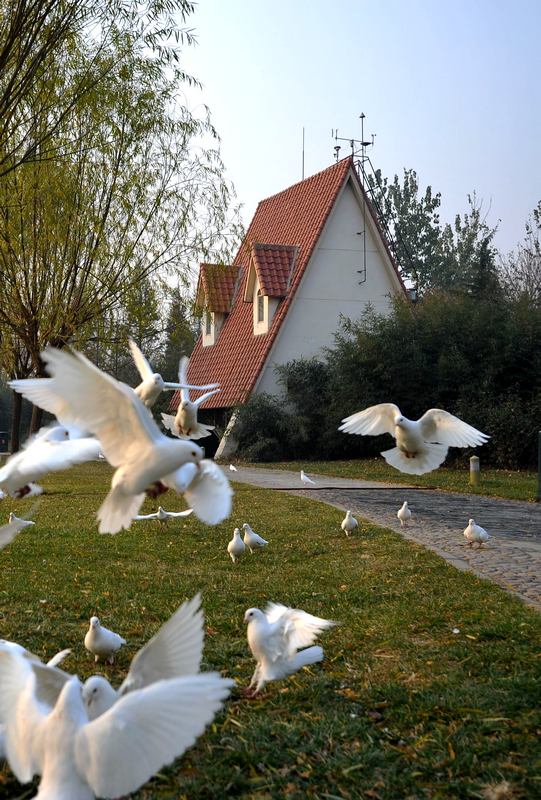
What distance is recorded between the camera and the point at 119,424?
2984 millimetres

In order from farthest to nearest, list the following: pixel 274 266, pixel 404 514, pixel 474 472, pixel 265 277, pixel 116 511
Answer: pixel 274 266, pixel 265 277, pixel 474 472, pixel 404 514, pixel 116 511

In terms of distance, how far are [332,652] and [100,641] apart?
1.50m

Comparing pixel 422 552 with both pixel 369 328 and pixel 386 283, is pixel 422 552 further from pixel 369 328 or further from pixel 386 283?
pixel 386 283

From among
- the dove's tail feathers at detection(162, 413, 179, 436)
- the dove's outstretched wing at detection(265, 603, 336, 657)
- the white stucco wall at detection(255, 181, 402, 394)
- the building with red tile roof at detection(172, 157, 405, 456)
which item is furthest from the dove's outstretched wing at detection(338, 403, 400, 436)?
the white stucco wall at detection(255, 181, 402, 394)

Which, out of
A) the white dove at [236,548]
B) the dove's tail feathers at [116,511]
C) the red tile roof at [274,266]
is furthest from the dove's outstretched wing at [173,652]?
the red tile roof at [274,266]

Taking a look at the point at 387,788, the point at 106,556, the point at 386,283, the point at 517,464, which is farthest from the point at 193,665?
the point at 386,283

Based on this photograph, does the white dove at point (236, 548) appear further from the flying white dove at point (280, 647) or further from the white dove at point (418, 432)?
the white dove at point (418, 432)

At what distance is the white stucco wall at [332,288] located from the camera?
25688 mm

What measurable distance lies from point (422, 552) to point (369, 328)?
15350mm

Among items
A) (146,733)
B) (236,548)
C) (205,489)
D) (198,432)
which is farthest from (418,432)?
(236,548)

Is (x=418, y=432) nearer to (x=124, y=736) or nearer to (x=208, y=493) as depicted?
(x=208, y=493)

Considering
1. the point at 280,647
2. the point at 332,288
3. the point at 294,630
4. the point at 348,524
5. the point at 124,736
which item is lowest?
the point at 348,524

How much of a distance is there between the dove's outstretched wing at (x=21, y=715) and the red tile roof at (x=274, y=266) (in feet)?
71.5

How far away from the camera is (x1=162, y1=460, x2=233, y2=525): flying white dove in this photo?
10.2ft
